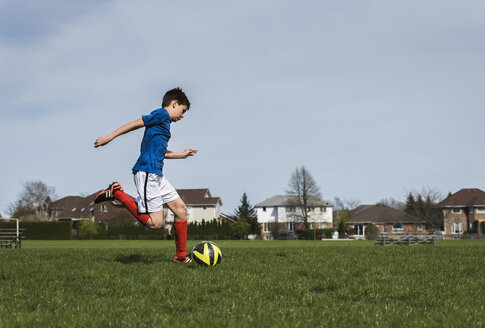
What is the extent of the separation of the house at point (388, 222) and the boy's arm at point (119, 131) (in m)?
95.7

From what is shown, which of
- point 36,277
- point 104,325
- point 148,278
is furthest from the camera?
point 36,277

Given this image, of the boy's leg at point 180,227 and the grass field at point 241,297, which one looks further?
the boy's leg at point 180,227

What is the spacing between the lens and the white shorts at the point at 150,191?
7.38 meters

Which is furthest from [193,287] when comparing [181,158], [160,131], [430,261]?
[430,261]

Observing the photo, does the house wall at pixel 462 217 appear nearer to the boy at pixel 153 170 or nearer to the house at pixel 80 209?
the house at pixel 80 209

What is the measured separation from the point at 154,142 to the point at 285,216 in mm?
107402

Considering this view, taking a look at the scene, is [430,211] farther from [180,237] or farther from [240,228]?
[180,237]

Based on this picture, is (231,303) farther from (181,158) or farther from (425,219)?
(425,219)

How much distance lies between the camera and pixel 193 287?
5.29 metres

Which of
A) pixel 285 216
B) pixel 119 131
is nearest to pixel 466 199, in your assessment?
pixel 285 216

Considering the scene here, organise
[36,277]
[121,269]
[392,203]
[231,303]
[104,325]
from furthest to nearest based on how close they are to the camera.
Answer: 1. [392,203]
2. [121,269]
3. [36,277]
4. [231,303]
5. [104,325]

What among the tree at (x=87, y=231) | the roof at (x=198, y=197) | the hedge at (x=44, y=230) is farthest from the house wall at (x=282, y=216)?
the hedge at (x=44, y=230)

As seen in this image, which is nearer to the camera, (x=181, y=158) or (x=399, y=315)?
(x=399, y=315)

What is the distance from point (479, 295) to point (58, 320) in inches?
164
